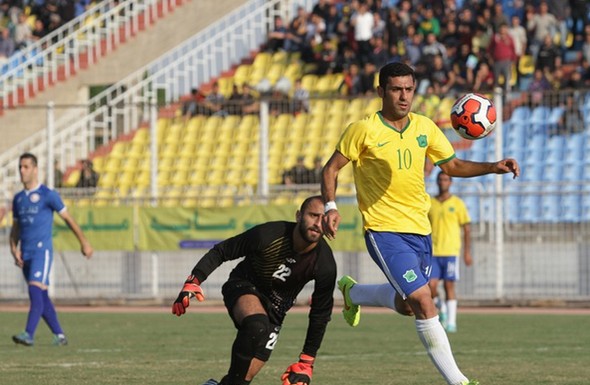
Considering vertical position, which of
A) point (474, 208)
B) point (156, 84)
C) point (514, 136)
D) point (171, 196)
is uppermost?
point (156, 84)

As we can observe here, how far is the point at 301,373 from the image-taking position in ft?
32.8

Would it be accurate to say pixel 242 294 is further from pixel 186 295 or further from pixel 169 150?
pixel 169 150

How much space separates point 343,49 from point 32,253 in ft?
54.4

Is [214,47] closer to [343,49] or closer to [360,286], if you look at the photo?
[343,49]

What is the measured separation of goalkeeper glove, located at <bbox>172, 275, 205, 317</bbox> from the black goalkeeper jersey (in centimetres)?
39

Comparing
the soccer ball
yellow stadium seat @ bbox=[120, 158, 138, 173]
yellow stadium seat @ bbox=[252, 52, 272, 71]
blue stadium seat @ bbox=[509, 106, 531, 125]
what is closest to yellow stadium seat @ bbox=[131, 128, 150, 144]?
yellow stadium seat @ bbox=[120, 158, 138, 173]

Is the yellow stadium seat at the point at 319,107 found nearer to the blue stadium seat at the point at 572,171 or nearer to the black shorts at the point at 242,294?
the blue stadium seat at the point at 572,171

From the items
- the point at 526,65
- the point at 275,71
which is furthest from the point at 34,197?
the point at 275,71

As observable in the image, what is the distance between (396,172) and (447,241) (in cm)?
855

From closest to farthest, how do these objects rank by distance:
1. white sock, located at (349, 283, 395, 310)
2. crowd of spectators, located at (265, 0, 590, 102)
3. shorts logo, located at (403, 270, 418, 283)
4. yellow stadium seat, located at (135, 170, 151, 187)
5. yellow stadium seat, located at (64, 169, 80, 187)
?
shorts logo, located at (403, 270, 418, 283) → white sock, located at (349, 283, 395, 310) → yellow stadium seat, located at (64, 169, 80, 187) → yellow stadium seat, located at (135, 170, 151, 187) → crowd of spectators, located at (265, 0, 590, 102)

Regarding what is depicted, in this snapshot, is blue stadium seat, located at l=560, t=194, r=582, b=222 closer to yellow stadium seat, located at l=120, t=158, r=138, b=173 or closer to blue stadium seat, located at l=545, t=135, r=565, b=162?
blue stadium seat, located at l=545, t=135, r=565, b=162

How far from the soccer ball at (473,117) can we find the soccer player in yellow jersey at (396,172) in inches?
13.7

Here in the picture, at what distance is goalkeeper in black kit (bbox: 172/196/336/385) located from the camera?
9664 millimetres

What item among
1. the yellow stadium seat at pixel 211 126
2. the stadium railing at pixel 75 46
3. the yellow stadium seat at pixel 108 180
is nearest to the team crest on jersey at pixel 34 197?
the yellow stadium seat at pixel 211 126
